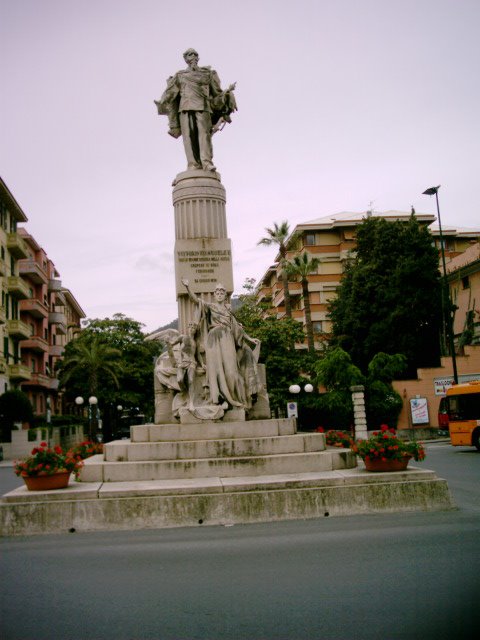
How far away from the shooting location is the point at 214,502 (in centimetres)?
874

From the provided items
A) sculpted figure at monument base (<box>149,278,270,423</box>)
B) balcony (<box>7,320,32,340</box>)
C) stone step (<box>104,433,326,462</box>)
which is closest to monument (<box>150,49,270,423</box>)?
sculpted figure at monument base (<box>149,278,270,423</box>)

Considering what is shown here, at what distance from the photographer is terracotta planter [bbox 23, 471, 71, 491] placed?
30.0ft

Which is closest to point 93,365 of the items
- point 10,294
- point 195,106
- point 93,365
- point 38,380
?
point 93,365

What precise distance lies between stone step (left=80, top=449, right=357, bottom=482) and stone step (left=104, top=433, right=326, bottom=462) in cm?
23

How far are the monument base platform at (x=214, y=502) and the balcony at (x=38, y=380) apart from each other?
142 feet

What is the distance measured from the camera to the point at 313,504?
895cm

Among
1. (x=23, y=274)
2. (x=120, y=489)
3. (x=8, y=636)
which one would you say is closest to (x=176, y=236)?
(x=120, y=489)

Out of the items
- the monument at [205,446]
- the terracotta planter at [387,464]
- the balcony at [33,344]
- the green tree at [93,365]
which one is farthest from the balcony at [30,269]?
the terracotta planter at [387,464]

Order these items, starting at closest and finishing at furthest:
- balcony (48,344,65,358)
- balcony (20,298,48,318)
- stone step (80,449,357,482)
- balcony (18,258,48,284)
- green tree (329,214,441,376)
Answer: stone step (80,449,357,482), green tree (329,214,441,376), balcony (20,298,48,318), balcony (18,258,48,284), balcony (48,344,65,358)

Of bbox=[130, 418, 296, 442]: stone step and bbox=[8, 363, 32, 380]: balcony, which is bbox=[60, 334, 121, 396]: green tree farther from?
bbox=[130, 418, 296, 442]: stone step

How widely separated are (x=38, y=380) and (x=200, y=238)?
4251 cm

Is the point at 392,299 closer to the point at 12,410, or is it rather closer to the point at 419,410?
the point at 419,410

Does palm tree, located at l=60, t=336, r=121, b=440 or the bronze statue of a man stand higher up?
the bronze statue of a man

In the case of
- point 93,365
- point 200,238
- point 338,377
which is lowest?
point 338,377
